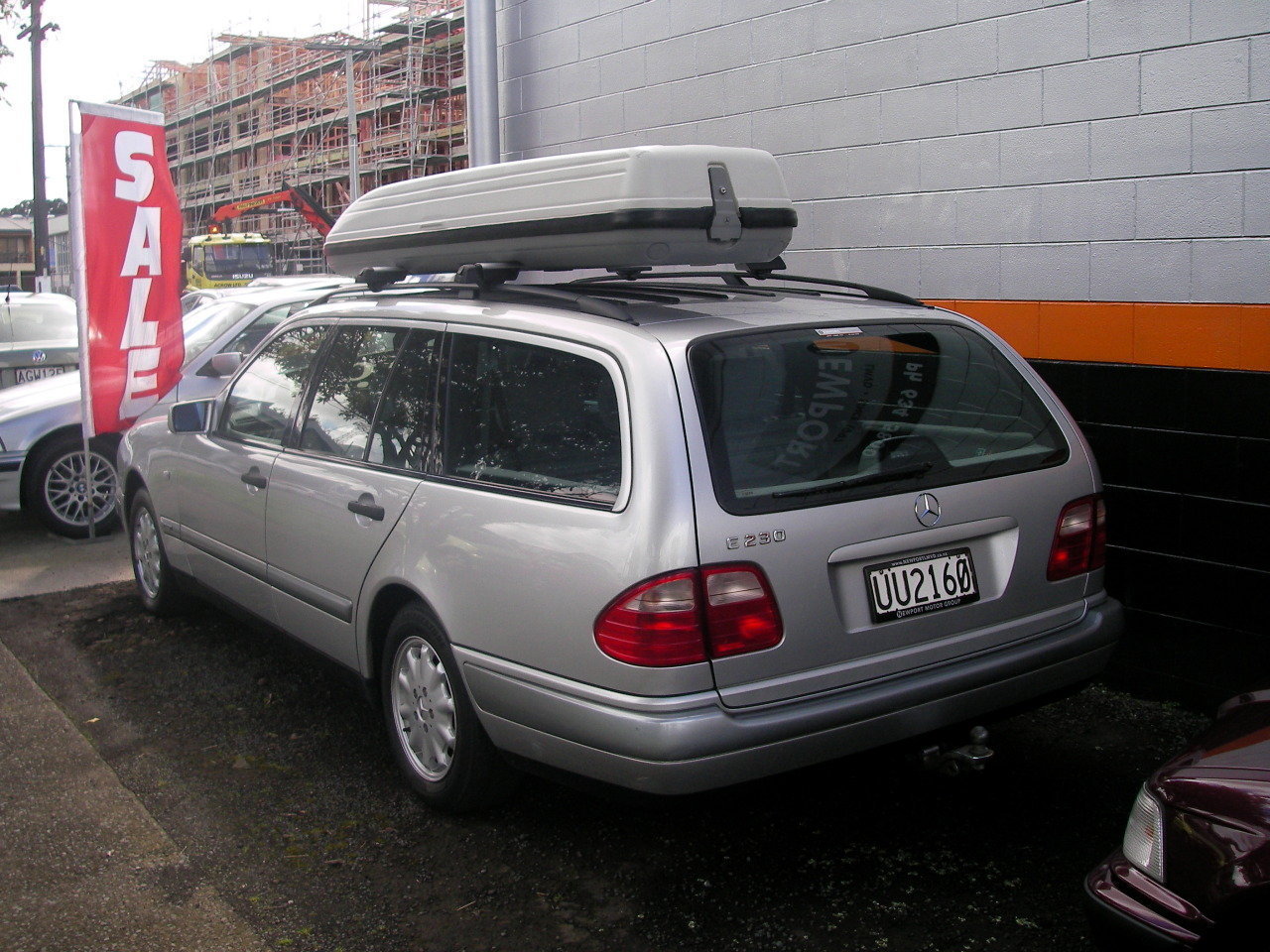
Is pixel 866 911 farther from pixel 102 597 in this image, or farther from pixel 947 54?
pixel 102 597

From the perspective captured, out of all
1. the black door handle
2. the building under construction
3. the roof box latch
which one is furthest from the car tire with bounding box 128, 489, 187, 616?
the building under construction

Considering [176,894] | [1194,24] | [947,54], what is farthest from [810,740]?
[947,54]

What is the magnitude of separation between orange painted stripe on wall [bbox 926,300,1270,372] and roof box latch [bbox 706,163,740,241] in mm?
1820

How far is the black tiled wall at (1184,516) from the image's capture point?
4.37 meters

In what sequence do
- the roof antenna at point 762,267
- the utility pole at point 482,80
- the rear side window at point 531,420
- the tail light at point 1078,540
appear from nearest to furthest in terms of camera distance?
the rear side window at point 531,420
the tail light at point 1078,540
the roof antenna at point 762,267
the utility pole at point 482,80

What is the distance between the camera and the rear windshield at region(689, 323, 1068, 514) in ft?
10.0

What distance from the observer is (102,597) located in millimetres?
6527

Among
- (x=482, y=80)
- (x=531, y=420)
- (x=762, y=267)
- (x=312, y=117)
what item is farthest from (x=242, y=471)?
(x=312, y=117)

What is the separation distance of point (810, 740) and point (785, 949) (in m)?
0.52

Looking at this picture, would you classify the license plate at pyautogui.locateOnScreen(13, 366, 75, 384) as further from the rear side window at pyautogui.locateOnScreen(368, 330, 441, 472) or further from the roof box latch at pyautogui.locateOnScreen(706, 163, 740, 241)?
the roof box latch at pyautogui.locateOnScreen(706, 163, 740, 241)

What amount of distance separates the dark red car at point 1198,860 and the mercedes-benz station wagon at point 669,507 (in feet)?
2.66

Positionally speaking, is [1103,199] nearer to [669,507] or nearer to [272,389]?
[669,507]

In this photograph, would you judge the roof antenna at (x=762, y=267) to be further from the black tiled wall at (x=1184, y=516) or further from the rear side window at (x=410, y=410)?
the black tiled wall at (x=1184, y=516)

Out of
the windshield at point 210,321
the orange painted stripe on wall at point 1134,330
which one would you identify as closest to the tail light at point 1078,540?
the orange painted stripe on wall at point 1134,330
